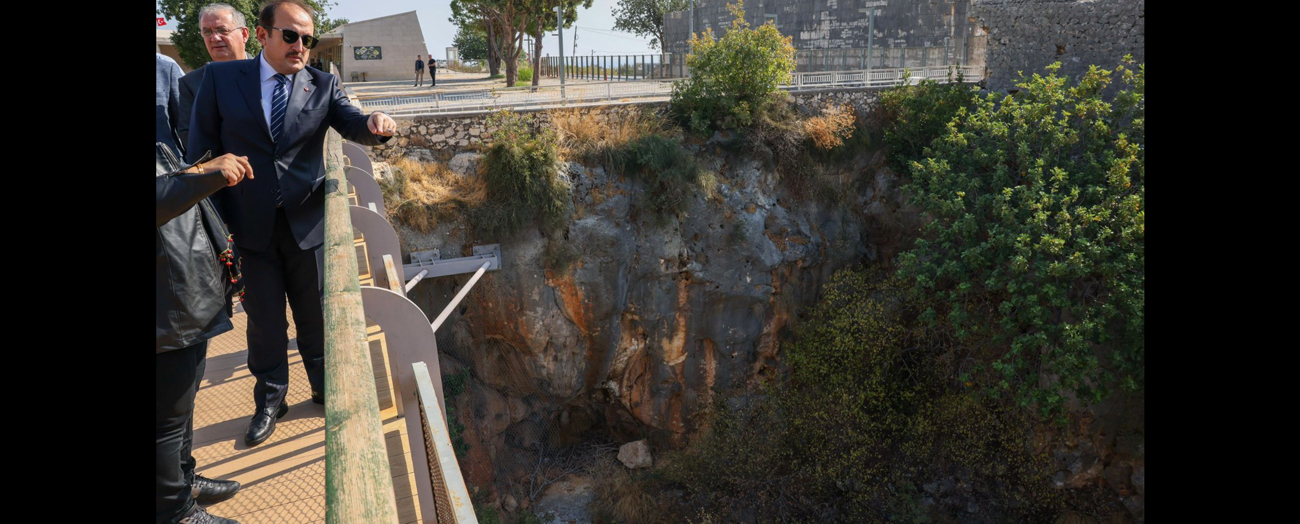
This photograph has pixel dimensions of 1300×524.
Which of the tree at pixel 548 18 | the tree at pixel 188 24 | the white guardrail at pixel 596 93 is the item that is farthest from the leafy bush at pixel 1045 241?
the tree at pixel 188 24

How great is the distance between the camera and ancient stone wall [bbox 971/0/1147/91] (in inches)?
471

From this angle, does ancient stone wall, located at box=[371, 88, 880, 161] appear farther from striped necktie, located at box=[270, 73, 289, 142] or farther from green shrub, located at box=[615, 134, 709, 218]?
striped necktie, located at box=[270, 73, 289, 142]

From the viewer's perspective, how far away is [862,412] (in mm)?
11508

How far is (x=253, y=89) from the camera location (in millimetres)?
2916

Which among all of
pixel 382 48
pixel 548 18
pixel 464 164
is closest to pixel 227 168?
pixel 464 164

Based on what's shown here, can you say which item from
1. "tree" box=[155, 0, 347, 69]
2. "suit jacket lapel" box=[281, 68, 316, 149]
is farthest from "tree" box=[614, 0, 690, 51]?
"suit jacket lapel" box=[281, 68, 316, 149]

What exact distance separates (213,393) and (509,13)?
16.8 metres

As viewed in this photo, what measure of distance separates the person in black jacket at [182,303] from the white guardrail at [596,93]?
9.95m

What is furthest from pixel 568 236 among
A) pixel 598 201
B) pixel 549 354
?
pixel 549 354

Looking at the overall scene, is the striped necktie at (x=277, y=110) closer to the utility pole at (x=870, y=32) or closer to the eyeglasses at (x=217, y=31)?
the eyeglasses at (x=217, y=31)

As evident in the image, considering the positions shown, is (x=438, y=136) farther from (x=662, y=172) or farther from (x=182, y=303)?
(x=182, y=303)

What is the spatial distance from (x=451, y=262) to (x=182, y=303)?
8733 mm

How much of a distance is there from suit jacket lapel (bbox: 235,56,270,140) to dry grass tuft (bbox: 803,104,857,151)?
1125 cm
